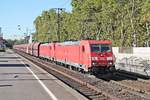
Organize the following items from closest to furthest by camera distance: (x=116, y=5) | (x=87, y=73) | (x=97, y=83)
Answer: (x=97, y=83) < (x=87, y=73) < (x=116, y=5)

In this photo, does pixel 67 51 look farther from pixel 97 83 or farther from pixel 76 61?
pixel 97 83

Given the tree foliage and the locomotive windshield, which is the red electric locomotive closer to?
the locomotive windshield

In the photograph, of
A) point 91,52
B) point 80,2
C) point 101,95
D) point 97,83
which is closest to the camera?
point 101,95

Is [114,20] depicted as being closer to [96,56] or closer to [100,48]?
[100,48]

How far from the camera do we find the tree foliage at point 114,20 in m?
55.1

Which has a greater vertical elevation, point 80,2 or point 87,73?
point 80,2

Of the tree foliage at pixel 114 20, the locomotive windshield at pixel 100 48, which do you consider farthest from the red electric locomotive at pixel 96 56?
the tree foliage at pixel 114 20

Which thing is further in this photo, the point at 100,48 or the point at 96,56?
the point at 100,48

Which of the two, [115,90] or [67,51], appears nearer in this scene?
[115,90]

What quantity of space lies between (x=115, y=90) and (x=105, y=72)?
805cm

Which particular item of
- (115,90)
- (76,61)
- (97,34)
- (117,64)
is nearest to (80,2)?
(97,34)

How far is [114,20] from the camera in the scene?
62125 millimetres

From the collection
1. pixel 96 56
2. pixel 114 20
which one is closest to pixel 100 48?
pixel 96 56

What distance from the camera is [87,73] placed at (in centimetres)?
3244
